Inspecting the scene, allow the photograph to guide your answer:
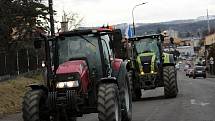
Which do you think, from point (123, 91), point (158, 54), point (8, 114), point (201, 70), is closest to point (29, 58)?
point (158, 54)

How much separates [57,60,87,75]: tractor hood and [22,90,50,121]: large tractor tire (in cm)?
72

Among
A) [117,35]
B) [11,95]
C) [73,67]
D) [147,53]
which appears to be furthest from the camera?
[147,53]

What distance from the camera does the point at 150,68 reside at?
26.8 m

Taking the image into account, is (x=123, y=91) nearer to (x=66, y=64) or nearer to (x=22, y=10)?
(x=66, y=64)

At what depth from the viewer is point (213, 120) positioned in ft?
49.3

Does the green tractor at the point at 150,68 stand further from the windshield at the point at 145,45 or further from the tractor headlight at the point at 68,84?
the tractor headlight at the point at 68,84

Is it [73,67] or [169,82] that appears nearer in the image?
[73,67]

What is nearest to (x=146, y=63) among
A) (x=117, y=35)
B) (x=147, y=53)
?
(x=147, y=53)

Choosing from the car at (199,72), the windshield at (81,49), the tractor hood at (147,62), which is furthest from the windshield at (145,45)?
the car at (199,72)

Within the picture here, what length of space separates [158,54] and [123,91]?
12750 millimetres

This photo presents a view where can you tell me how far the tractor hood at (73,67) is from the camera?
1297 centimetres

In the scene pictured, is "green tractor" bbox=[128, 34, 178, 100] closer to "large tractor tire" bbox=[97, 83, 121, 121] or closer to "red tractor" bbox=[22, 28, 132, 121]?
"red tractor" bbox=[22, 28, 132, 121]

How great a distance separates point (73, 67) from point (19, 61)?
25.1 meters

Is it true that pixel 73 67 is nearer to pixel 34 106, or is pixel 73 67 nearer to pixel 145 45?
pixel 34 106
